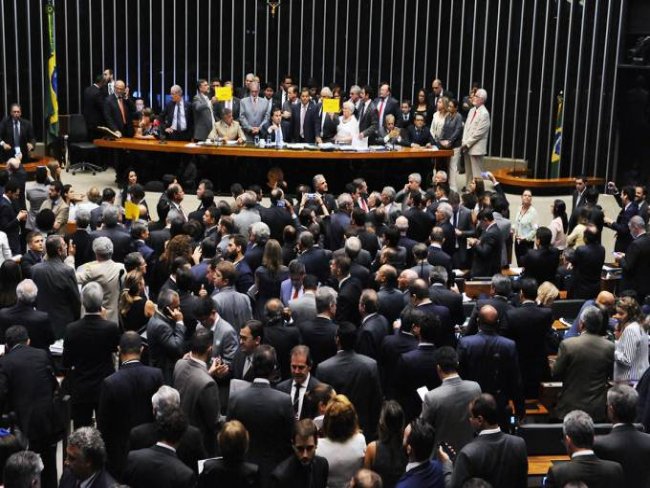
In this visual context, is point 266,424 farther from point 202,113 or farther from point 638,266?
point 202,113

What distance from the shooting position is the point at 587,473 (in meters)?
6.32

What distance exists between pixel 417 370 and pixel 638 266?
452 cm

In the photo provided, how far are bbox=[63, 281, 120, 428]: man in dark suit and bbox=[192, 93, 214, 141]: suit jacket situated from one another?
974 cm

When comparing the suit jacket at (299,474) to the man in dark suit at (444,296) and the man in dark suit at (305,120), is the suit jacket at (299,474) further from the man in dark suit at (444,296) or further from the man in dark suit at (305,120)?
the man in dark suit at (305,120)

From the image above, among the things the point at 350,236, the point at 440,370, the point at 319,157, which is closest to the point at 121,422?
the point at 440,370

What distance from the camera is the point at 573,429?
6363mm

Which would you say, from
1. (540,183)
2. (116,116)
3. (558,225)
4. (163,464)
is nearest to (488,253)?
(558,225)

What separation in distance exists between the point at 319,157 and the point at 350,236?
585 centimetres

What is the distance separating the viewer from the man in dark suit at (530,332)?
28.5ft

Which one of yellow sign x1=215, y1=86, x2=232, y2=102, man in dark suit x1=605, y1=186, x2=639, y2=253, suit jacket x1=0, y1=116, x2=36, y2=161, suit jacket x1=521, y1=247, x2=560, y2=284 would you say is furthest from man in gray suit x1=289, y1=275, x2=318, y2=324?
suit jacket x1=0, y1=116, x2=36, y2=161

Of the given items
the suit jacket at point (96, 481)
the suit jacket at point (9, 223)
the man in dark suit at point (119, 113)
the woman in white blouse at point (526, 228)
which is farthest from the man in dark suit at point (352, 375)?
the man in dark suit at point (119, 113)

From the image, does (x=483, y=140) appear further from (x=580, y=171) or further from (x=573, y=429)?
(x=573, y=429)

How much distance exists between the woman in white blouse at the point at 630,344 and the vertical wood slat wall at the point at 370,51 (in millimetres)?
11695

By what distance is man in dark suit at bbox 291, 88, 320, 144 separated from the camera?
17547 millimetres
